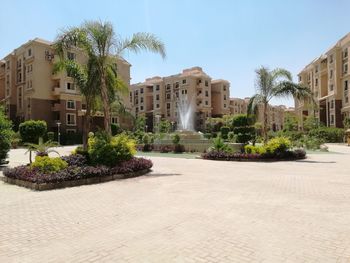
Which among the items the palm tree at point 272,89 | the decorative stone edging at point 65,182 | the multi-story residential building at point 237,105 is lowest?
the decorative stone edging at point 65,182

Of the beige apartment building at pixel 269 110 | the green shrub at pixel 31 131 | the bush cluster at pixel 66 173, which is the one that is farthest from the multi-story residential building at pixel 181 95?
the bush cluster at pixel 66 173

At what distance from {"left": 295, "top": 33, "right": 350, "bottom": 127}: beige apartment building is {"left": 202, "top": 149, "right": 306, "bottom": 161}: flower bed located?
3523 cm

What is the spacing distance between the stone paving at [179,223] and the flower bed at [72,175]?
50cm

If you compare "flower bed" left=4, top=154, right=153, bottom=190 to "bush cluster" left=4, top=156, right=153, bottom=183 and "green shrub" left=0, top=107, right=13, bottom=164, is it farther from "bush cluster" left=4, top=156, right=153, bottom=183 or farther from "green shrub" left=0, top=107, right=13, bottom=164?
"green shrub" left=0, top=107, right=13, bottom=164

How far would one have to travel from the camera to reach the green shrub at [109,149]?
13.6 m

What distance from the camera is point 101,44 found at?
15070mm

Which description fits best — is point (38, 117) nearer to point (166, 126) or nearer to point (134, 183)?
point (166, 126)

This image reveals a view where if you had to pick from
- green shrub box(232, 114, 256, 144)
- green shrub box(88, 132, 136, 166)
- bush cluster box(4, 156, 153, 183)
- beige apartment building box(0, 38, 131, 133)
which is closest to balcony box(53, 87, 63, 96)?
beige apartment building box(0, 38, 131, 133)

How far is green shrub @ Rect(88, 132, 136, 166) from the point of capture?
1358cm

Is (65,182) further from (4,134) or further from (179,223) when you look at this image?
(4,134)

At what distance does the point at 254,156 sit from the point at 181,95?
60934mm

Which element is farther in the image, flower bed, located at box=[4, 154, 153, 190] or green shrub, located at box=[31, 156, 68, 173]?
green shrub, located at box=[31, 156, 68, 173]

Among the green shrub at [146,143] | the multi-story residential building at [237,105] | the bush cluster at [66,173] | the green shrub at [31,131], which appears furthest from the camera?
the multi-story residential building at [237,105]

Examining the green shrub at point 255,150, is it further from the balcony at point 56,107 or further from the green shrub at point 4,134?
the balcony at point 56,107
